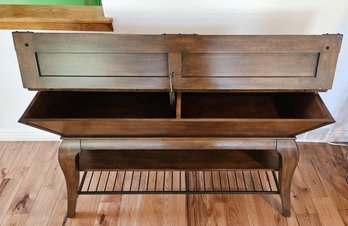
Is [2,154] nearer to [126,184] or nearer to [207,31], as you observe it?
[126,184]

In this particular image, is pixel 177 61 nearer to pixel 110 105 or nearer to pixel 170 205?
pixel 110 105

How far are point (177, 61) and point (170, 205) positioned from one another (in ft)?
2.62

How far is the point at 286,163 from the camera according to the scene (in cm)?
Answer: 125

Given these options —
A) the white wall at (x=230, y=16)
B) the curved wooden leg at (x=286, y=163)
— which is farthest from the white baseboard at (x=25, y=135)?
the curved wooden leg at (x=286, y=163)

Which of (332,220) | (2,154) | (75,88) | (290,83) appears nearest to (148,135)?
(75,88)

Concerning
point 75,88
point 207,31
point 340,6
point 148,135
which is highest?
point 340,6

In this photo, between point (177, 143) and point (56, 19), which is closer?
point (177, 143)

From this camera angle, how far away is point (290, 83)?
1076 mm

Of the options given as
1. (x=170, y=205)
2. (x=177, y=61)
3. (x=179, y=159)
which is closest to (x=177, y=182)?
(x=170, y=205)

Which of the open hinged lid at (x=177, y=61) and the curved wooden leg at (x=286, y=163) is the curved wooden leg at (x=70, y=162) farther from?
the curved wooden leg at (x=286, y=163)

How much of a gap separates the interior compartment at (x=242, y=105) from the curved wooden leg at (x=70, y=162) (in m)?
0.46

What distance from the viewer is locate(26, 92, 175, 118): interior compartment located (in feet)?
4.16

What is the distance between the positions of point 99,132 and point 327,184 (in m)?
1.25

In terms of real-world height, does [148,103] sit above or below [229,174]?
above
